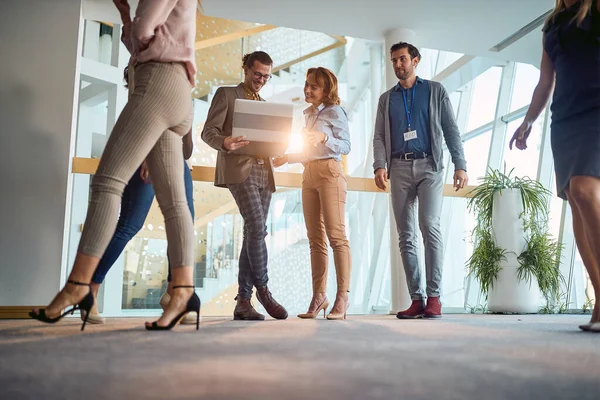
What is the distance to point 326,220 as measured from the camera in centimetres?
303

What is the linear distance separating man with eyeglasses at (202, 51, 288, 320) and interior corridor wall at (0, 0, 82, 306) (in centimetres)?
159

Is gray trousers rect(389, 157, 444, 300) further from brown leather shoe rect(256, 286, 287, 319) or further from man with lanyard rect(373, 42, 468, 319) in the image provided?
brown leather shoe rect(256, 286, 287, 319)

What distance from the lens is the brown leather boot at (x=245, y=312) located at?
2.82 metres

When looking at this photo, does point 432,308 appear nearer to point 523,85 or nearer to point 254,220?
point 254,220

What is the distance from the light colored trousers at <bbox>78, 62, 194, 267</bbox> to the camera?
1646 mm

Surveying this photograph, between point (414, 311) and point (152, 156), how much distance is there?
1853 millimetres

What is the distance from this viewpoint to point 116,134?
1701mm

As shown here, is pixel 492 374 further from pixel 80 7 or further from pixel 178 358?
pixel 80 7

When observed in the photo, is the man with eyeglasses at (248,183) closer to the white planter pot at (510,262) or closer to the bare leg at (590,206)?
the bare leg at (590,206)

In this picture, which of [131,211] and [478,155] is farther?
[478,155]

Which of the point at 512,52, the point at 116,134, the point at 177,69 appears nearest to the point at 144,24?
the point at 177,69

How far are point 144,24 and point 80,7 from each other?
2851 millimetres

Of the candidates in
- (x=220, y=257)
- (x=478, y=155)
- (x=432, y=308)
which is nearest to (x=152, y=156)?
(x=432, y=308)

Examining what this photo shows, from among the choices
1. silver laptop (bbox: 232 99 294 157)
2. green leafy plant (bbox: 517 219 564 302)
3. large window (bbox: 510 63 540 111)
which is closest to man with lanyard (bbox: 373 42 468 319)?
silver laptop (bbox: 232 99 294 157)
